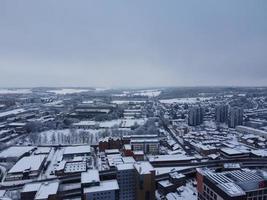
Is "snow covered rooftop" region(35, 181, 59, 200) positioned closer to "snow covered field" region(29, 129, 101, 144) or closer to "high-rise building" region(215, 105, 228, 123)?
"snow covered field" region(29, 129, 101, 144)

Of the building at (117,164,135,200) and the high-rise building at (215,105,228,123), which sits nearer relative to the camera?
the building at (117,164,135,200)

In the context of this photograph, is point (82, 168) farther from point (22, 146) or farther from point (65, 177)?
point (22, 146)

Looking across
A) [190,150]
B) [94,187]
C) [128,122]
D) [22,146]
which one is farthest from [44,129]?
[94,187]

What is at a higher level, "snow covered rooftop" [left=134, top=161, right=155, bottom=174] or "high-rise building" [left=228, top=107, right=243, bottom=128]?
"snow covered rooftop" [left=134, top=161, right=155, bottom=174]

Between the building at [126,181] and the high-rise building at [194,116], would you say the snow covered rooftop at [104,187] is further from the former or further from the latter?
the high-rise building at [194,116]

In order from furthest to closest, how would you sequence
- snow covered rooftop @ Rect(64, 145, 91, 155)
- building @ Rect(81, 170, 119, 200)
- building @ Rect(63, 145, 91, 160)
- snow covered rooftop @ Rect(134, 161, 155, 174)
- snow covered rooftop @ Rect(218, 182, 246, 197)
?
1. snow covered rooftop @ Rect(64, 145, 91, 155)
2. building @ Rect(63, 145, 91, 160)
3. snow covered rooftop @ Rect(134, 161, 155, 174)
4. building @ Rect(81, 170, 119, 200)
5. snow covered rooftop @ Rect(218, 182, 246, 197)

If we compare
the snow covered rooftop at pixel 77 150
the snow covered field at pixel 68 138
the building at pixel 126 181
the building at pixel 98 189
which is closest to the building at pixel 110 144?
the snow covered rooftop at pixel 77 150

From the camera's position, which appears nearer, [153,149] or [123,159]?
[123,159]

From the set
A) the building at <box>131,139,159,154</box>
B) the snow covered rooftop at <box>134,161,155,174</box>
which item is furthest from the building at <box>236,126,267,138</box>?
the snow covered rooftop at <box>134,161,155,174</box>
